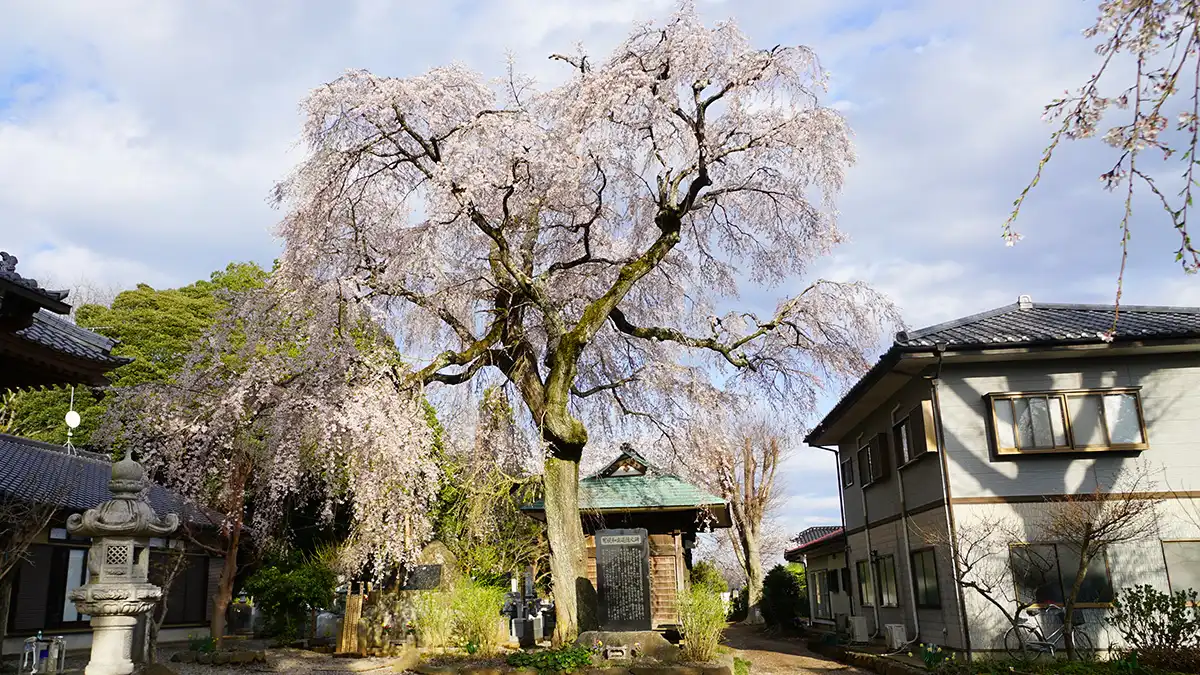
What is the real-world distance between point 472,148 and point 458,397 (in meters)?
4.85

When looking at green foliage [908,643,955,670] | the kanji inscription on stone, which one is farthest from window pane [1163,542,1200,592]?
the kanji inscription on stone

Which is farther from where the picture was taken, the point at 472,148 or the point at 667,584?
the point at 667,584

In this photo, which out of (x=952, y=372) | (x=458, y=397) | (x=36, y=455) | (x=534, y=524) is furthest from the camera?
(x=534, y=524)

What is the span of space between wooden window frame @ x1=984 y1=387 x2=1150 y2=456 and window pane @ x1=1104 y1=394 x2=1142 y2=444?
1.7 inches

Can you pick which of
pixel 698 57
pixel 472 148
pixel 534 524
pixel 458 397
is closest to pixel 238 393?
pixel 458 397

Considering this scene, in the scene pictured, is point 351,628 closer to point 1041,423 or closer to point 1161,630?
point 1041,423

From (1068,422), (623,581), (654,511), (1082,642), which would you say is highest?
(1068,422)

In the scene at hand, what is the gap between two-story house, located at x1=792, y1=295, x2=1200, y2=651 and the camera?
12.7 metres

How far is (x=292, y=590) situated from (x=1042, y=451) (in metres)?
15.3

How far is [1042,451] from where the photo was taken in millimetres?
12977

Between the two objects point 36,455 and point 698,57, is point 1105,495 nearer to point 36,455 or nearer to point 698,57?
point 698,57

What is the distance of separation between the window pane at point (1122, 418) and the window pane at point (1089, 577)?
5.77ft

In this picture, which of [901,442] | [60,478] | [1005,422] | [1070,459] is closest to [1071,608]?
[1070,459]

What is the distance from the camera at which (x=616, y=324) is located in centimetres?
1616
